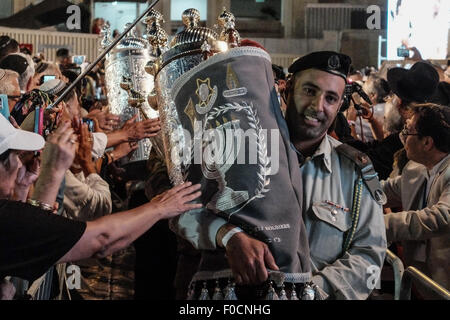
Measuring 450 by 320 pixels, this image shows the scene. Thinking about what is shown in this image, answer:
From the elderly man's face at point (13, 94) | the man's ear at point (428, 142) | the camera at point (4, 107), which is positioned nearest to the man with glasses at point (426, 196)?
the man's ear at point (428, 142)

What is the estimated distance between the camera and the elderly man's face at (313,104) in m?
2.65

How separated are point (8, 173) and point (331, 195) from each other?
3.62 ft

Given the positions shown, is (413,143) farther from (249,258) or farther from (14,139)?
(14,139)

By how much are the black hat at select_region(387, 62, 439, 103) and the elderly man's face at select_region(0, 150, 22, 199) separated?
3.61m

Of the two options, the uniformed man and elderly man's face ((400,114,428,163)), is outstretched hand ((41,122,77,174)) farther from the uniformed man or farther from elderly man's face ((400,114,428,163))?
elderly man's face ((400,114,428,163))

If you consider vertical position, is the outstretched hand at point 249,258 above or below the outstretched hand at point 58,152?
below

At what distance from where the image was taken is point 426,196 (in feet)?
13.5

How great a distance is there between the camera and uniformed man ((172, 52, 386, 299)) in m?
2.54

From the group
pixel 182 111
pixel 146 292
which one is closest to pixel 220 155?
pixel 182 111

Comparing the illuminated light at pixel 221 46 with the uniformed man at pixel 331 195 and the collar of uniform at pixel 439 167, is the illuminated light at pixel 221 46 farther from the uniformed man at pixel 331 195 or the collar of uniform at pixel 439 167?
the collar of uniform at pixel 439 167

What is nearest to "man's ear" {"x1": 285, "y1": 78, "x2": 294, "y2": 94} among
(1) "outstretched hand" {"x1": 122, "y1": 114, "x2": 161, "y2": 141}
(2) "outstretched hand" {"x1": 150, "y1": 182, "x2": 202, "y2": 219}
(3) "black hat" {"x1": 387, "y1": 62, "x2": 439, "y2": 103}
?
(2) "outstretched hand" {"x1": 150, "y1": 182, "x2": 202, "y2": 219}

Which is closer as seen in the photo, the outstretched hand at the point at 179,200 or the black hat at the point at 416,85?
the outstretched hand at the point at 179,200

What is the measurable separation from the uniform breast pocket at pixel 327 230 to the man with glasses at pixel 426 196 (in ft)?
3.97

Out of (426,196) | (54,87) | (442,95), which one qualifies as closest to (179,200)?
(426,196)
